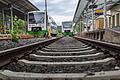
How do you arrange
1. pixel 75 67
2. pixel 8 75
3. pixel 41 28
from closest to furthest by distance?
pixel 8 75, pixel 75 67, pixel 41 28

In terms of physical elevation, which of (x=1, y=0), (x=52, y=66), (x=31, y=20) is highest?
(x=1, y=0)

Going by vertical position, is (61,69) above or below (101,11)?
below

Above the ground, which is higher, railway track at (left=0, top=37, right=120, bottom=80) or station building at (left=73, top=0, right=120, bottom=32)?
station building at (left=73, top=0, right=120, bottom=32)

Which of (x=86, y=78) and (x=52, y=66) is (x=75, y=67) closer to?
(x=52, y=66)

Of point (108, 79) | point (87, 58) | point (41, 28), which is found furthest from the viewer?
point (41, 28)

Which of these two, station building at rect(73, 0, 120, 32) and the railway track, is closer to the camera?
the railway track

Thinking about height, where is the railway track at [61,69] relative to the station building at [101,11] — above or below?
below

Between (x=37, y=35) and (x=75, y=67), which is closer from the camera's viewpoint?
(x=75, y=67)

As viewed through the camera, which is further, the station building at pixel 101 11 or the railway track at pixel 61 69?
the station building at pixel 101 11

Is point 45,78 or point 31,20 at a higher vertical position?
point 31,20

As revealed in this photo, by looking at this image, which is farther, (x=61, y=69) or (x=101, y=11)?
(x=101, y=11)

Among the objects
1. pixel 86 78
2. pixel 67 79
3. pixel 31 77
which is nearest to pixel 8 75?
pixel 31 77

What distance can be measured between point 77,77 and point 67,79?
121 mm

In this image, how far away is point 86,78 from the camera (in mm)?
2480
